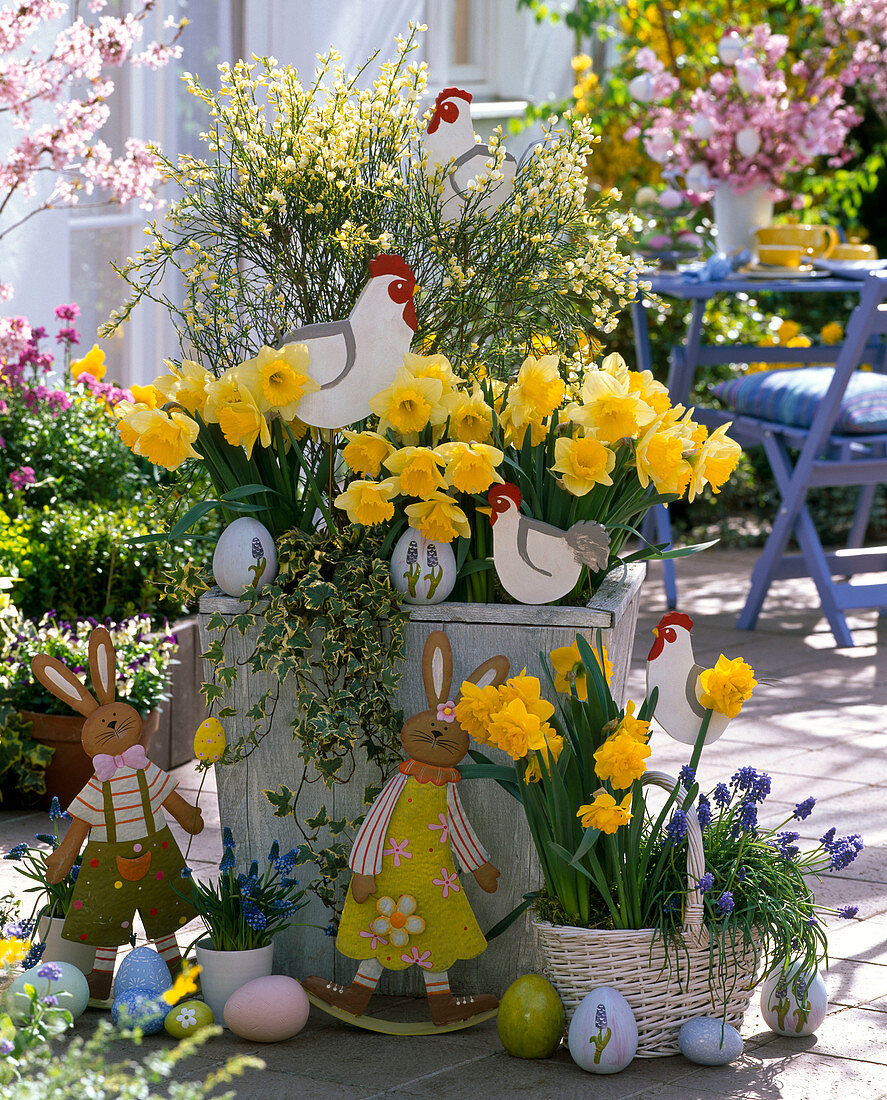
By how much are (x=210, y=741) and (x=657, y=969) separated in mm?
808

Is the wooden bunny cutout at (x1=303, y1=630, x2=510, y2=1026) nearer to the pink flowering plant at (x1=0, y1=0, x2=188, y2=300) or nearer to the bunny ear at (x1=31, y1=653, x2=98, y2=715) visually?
the bunny ear at (x1=31, y1=653, x2=98, y2=715)

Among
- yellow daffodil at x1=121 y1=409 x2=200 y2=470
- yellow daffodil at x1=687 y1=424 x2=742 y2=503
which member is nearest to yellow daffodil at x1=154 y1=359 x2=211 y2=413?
yellow daffodil at x1=121 y1=409 x2=200 y2=470

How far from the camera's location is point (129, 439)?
2.37 meters

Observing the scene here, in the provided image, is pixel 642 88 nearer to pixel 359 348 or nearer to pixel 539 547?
pixel 359 348

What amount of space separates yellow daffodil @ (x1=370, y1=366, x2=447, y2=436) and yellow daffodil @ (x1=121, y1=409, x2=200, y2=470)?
299mm

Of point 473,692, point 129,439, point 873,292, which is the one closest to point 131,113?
→ point 873,292

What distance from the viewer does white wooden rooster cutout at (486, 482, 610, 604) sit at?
2330 millimetres

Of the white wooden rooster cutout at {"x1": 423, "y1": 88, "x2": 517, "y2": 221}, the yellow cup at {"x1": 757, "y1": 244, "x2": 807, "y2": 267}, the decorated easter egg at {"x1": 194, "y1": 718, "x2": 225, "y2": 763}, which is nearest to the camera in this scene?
the decorated easter egg at {"x1": 194, "y1": 718, "x2": 225, "y2": 763}

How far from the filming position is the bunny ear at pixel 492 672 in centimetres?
227

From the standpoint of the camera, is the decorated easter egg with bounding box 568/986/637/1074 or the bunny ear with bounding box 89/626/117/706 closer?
the decorated easter egg with bounding box 568/986/637/1074

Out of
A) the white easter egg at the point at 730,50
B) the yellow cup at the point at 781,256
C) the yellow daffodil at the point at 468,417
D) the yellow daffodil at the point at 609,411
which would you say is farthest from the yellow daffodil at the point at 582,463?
the white easter egg at the point at 730,50

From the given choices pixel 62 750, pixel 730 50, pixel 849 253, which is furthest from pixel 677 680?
pixel 730 50

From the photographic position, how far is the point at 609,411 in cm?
232

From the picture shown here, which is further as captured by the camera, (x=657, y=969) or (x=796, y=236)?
(x=796, y=236)
